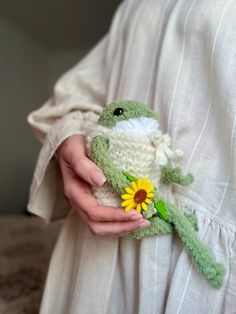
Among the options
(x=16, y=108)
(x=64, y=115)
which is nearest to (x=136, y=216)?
(x=64, y=115)

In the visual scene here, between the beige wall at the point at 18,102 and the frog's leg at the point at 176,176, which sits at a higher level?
the frog's leg at the point at 176,176

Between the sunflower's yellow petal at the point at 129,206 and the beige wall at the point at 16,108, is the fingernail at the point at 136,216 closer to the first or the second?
the sunflower's yellow petal at the point at 129,206

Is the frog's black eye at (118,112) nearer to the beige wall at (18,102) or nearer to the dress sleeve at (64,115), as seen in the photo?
the dress sleeve at (64,115)

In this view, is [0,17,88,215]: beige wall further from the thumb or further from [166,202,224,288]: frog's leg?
[166,202,224,288]: frog's leg

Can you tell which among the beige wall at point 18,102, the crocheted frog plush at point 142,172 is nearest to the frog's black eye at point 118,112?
the crocheted frog plush at point 142,172

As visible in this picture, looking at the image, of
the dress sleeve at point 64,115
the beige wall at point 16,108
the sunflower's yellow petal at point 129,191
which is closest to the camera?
the sunflower's yellow petal at point 129,191

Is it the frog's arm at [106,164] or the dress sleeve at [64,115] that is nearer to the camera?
the frog's arm at [106,164]

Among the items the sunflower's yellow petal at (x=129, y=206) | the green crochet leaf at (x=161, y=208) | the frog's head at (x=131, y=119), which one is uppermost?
the frog's head at (x=131, y=119)

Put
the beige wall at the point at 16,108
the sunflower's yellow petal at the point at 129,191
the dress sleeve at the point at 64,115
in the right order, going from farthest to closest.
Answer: the beige wall at the point at 16,108 < the dress sleeve at the point at 64,115 < the sunflower's yellow petal at the point at 129,191

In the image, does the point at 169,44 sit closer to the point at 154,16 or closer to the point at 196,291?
the point at 154,16
